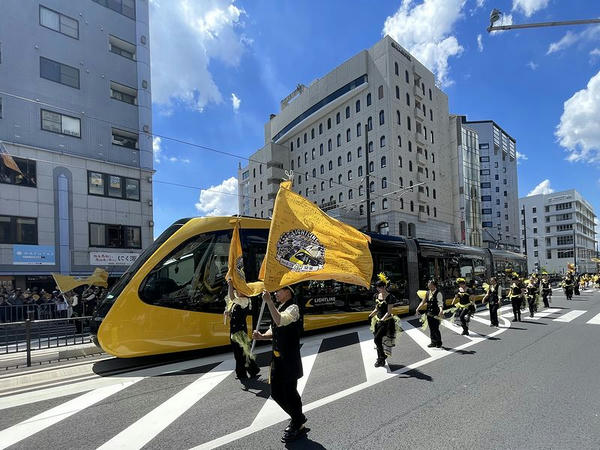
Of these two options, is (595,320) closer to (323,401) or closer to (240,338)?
(323,401)

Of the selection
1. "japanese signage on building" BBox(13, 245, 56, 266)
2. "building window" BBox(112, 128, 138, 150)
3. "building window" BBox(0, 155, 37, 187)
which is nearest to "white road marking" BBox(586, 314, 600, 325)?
"japanese signage on building" BBox(13, 245, 56, 266)

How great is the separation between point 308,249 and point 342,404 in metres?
2.32

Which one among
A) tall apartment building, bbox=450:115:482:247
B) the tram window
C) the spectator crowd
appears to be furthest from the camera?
tall apartment building, bbox=450:115:482:247

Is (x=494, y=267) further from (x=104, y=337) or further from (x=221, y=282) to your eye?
(x=104, y=337)

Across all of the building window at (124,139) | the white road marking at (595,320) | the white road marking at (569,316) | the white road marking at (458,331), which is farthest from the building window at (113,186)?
the white road marking at (595,320)

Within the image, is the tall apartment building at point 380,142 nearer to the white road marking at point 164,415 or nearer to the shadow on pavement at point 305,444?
the white road marking at point 164,415

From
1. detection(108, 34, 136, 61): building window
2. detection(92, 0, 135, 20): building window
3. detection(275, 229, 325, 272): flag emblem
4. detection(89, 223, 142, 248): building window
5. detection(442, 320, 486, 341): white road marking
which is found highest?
detection(92, 0, 135, 20): building window

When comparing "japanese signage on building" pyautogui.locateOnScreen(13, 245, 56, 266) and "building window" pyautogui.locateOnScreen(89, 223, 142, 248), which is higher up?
"building window" pyautogui.locateOnScreen(89, 223, 142, 248)

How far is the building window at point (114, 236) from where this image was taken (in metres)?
22.2

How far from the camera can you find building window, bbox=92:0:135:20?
79.6ft

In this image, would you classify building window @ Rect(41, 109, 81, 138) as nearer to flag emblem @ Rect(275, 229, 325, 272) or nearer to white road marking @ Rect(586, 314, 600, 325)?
flag emblem @ Rect(275, 229, 325, 272)

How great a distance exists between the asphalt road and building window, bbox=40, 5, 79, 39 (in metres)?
22.9

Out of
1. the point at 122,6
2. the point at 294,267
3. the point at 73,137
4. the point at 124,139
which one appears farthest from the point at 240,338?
the point at 122,6

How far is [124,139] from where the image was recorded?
24297mm
